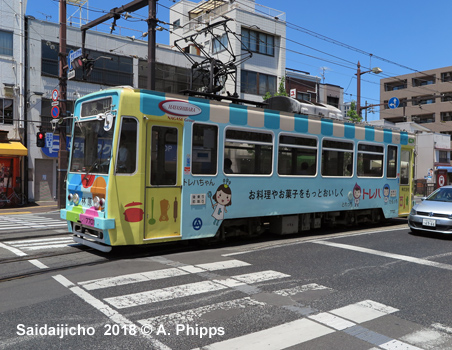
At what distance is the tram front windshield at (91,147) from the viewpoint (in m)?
7.30

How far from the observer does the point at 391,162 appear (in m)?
12.5

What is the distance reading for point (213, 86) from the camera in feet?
43.3

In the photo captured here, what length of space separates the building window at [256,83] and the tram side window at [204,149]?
2287cm

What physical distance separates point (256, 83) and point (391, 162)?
19.9 metres

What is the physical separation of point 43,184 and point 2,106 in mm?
4603

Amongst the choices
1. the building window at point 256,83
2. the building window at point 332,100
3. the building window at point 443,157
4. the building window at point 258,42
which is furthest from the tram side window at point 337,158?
the building window at point 443,157

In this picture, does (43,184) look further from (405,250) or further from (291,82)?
(291,82)

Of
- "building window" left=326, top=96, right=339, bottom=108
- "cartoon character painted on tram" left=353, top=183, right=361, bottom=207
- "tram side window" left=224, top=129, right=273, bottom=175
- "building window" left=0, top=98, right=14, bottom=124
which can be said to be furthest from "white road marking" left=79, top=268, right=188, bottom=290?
"building window" left=326, top=96, right=339, bottom=108

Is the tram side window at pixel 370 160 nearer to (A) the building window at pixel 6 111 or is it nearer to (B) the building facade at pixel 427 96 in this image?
(A) the building window at pixel 6 111

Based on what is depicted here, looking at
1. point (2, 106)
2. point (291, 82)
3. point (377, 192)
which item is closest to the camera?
point (377, 192)

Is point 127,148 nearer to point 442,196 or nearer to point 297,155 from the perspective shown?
point 297,155

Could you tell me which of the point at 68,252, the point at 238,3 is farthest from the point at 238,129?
the point at 238,3

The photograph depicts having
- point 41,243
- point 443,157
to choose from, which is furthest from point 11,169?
point 443,157

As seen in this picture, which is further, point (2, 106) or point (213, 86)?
point (2, 106)
